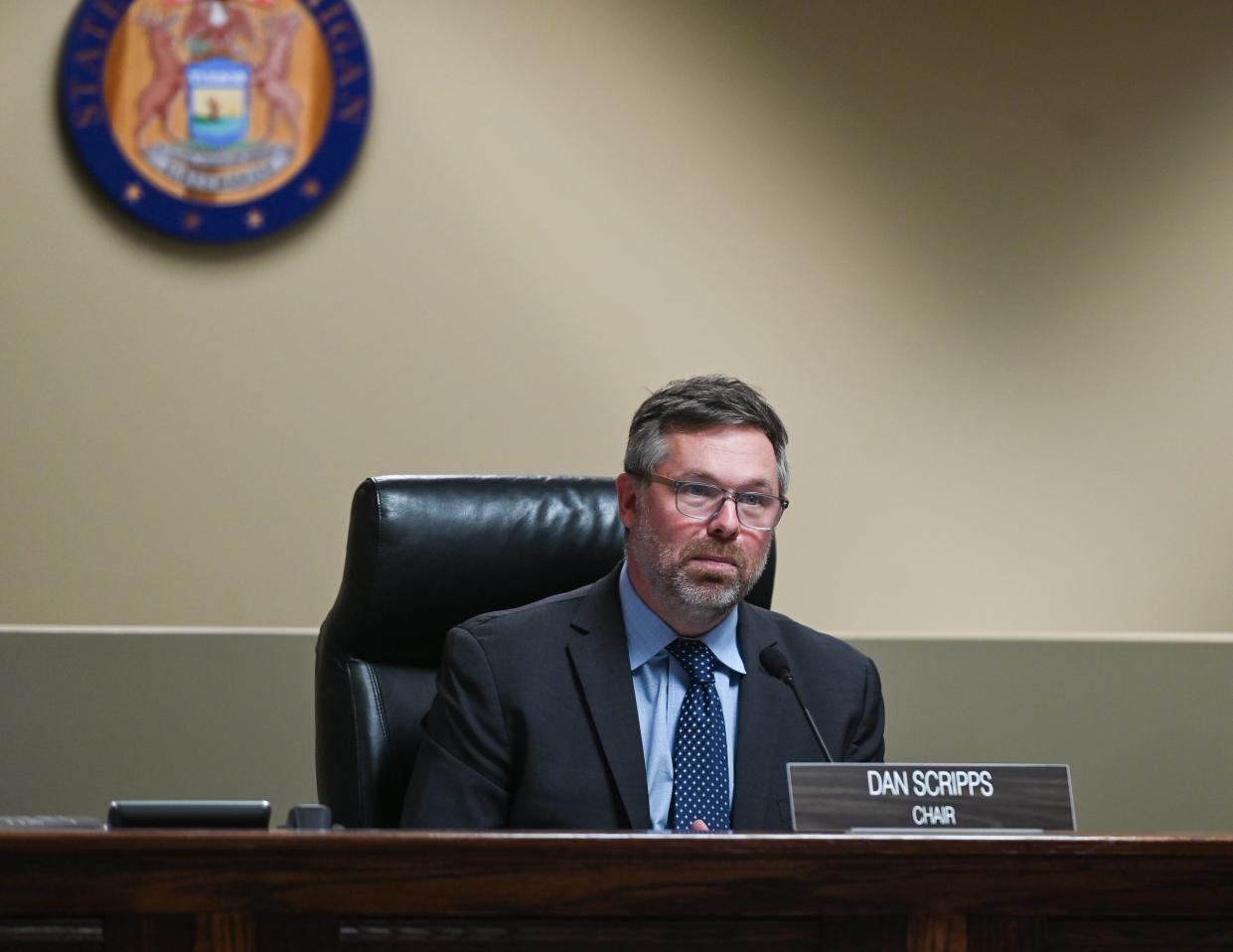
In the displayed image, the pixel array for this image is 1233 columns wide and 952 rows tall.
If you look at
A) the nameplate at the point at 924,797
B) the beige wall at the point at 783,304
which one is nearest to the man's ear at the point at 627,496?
the nameplate at the point at 924,797

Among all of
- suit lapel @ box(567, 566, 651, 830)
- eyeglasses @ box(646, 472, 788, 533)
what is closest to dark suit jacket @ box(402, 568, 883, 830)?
suit lapel @ box(567, 566, 651, 830)

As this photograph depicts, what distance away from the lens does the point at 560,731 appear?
1799mm

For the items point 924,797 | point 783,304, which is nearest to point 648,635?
point 924,797

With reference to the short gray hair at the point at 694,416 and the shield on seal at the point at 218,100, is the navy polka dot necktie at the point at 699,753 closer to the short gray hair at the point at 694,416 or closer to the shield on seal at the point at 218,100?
the short gray hair at the point at 694,416

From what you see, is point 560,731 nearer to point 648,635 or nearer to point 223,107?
point 648,635

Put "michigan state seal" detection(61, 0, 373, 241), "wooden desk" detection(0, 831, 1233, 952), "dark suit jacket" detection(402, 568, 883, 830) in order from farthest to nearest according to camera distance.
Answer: "michigan state seal" detection(61, 0, 373, 241) → "dark suit jacket" detection(402, 568, 883, 830) → "wooden desk" detection(0, 831, 1233, 952)

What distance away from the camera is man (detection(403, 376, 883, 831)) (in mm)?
1774

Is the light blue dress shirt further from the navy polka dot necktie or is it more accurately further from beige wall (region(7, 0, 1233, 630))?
beige wall (region(7, 0, 1233, 630))

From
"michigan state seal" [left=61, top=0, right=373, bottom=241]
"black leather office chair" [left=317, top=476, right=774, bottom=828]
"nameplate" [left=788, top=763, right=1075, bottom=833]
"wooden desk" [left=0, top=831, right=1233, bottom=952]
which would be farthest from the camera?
"michigan state seal" [left=61, top=0, right=373, bottom=241]

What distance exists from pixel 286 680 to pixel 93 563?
18.0 inches

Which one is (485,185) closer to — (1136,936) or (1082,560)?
(1082,560)

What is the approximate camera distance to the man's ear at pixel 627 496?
1950mm

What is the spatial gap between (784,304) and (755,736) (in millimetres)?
Answer: 1310

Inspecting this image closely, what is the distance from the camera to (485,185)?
9.48 feet
